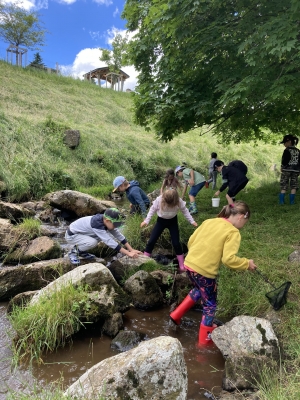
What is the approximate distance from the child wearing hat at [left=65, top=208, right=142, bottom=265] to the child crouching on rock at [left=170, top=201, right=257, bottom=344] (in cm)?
169

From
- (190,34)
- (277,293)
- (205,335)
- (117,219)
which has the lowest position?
(205,335)

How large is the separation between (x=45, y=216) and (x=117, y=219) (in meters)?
4.28

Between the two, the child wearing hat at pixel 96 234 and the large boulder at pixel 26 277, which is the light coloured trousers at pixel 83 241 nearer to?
the child wearing hat at pixel 96 234

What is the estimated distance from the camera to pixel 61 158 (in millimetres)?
13914

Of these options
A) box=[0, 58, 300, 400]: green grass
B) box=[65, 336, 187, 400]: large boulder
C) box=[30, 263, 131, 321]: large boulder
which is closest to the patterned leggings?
box=[0, 58, 300, 400]: green grass

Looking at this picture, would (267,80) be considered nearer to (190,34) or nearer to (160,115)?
(190,34)

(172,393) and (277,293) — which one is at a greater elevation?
(277,293)

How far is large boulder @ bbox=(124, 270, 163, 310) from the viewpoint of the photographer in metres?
4.59

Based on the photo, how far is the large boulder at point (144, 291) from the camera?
459cm

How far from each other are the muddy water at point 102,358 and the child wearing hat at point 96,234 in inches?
49.4

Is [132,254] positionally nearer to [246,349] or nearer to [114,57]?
[246,349]

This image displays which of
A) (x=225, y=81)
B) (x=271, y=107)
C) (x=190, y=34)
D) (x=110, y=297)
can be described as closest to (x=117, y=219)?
(x=110, y=297)

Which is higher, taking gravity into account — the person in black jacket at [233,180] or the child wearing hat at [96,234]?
the person in black jacket at [233,180]

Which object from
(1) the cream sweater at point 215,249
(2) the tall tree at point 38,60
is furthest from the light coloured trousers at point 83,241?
(2) the tall tree at point 38,60
